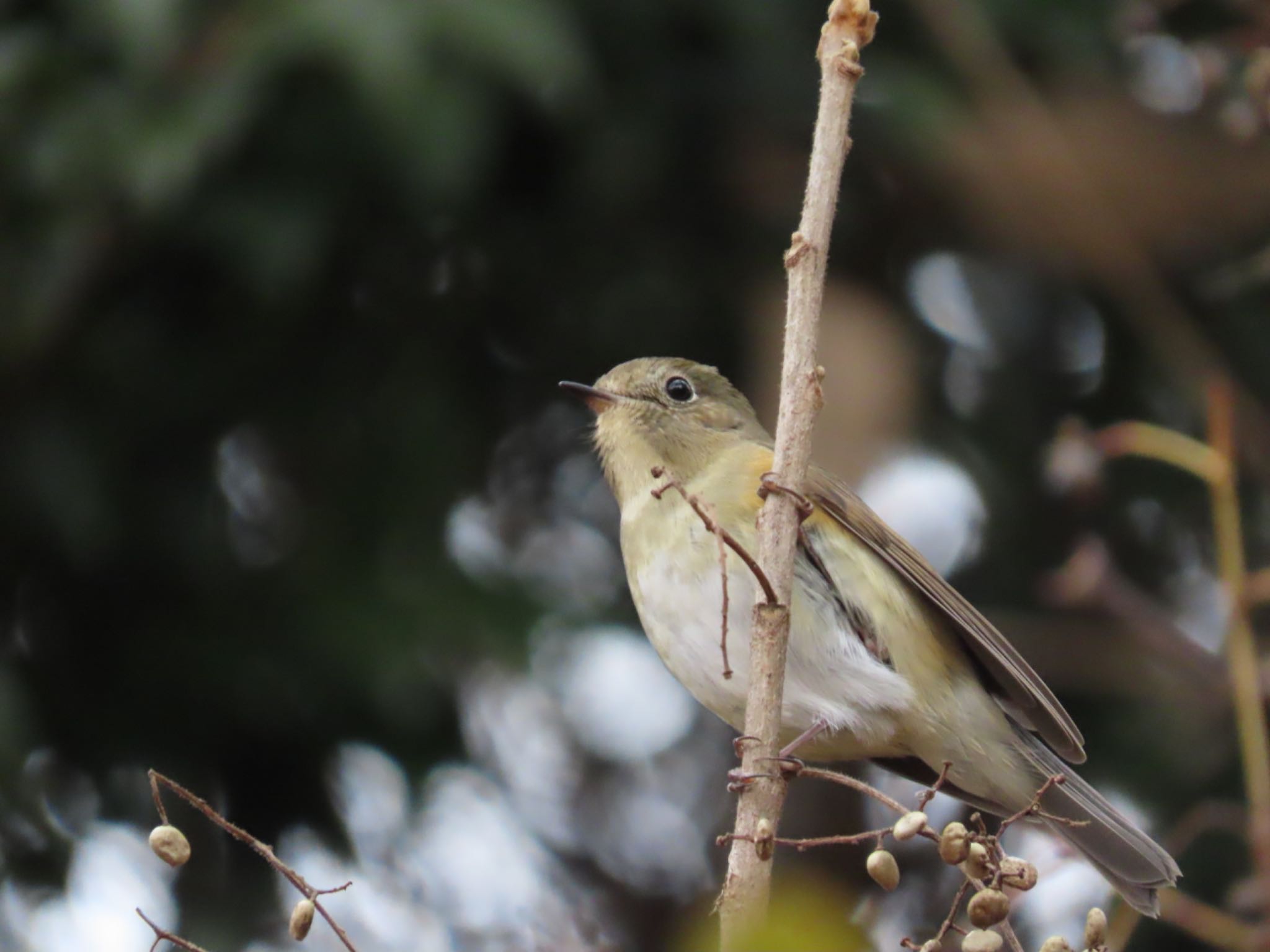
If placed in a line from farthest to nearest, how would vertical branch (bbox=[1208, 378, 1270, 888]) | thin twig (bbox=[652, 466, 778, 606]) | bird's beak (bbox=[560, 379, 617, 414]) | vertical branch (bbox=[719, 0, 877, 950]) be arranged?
bird's beak (bbox=[560, 379, 617, 414]) → vertical branch (bbox=[1208, 378, 1270, 888]) → vertical branch (bbox=[719, 0, 877, 950]) → thin twig (bbox=[652, 466, 778, 606])

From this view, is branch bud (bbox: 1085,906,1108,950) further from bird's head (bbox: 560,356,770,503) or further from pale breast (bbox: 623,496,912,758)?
bird's head (bbox: 560,356,770,503)

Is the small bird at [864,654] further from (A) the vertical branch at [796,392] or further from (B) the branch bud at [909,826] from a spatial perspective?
(B) the branch bud at [909,826]

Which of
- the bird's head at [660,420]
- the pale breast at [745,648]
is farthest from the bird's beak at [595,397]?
the pale breast at [745,648]

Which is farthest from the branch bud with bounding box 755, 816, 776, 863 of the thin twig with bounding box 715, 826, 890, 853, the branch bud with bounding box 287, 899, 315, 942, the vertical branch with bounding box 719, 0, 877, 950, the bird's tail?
the bird's tail

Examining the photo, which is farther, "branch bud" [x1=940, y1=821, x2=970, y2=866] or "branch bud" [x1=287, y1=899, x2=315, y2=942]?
"branch bud" [x1=287, y1=899, x2=315, y2=942]

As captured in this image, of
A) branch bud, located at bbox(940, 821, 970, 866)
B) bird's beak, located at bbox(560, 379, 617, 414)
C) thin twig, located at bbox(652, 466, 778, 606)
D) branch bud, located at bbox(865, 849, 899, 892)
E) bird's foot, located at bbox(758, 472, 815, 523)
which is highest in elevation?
bird's beak, located at bbox(560, 379, 617, 414)

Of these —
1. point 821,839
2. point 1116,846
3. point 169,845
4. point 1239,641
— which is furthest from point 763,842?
point 1116,846

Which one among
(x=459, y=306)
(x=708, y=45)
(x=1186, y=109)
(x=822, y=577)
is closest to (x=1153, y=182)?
(x=1186, y=109)
